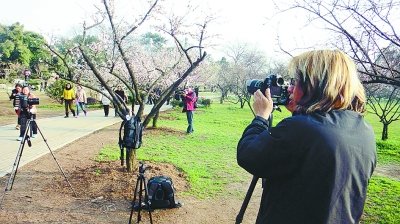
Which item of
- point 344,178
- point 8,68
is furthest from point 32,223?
point 8,68

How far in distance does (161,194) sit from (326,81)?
12.8 feet

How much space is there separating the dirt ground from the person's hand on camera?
321cm

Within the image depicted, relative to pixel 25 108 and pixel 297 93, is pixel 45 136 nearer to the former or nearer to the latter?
pixel 25 108

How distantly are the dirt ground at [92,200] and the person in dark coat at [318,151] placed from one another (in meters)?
3.41

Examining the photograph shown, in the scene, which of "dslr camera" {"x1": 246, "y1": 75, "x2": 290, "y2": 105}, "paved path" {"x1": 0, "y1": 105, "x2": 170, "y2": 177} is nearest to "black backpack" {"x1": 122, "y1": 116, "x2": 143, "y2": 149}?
"paved path" {"x1": 0, "y1": 105, "x2": 170, "y2": 177}

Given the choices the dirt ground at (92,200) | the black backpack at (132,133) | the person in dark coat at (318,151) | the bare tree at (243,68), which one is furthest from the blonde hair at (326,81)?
the bare tree at (243,68)

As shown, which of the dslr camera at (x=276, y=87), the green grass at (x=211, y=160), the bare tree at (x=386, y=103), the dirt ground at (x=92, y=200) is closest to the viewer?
the dslr camera at (x=276, y=87)

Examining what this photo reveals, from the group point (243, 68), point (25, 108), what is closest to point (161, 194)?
point (25, 108)

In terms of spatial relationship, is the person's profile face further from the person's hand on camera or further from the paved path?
the paved path

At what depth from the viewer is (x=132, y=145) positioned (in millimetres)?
5254

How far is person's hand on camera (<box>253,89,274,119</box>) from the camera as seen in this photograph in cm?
189

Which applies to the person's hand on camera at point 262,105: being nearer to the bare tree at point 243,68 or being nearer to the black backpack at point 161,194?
the black backpack at point 161,194

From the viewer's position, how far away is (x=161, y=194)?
5047mm

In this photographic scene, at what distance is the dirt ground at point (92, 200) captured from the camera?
4.73 meters
